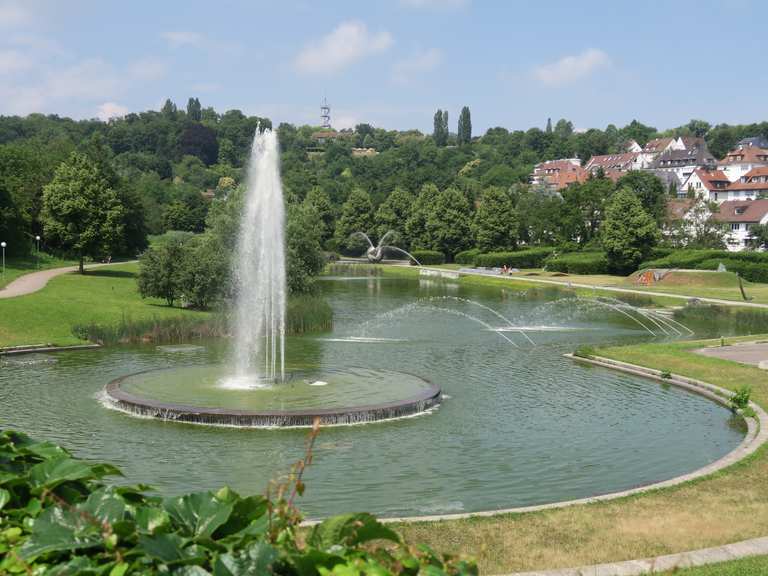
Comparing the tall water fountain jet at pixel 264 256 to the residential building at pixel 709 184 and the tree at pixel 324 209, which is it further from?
the residential building at pixel 709 184

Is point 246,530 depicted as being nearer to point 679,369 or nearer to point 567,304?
point 679,369

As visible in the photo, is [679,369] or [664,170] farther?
[664,170]

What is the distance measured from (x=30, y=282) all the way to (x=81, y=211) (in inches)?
→ 397

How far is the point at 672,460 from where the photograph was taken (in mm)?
19781

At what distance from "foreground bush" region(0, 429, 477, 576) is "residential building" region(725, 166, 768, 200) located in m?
154

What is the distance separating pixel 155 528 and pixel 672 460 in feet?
57.7

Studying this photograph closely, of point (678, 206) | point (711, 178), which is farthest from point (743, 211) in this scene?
point (711, 178)

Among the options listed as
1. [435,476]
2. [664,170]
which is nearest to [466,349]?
[435,476]

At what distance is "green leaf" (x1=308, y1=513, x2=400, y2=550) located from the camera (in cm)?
460

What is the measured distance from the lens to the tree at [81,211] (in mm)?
63344

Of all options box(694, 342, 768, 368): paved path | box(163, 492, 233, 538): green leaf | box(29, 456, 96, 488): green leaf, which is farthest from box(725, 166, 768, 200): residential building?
box(163, 492, 233, 538): green leaf

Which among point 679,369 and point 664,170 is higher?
point 664,170

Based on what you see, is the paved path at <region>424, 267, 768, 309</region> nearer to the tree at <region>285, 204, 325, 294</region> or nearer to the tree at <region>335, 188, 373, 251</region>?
the tree at <region>285, 204, 325, 294</region>

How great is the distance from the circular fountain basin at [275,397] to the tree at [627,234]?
59182 millimetres
